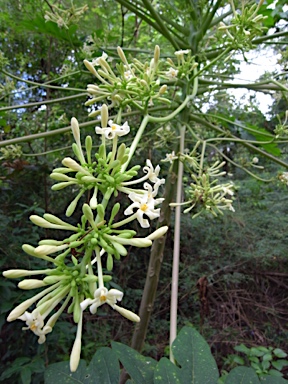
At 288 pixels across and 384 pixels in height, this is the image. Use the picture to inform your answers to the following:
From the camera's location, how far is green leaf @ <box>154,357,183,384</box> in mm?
548

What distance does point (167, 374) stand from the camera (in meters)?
0.56

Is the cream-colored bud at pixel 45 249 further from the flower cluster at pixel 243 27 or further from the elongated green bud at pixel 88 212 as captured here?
the flower cluster at pixel 243 27

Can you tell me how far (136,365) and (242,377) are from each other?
0.20m

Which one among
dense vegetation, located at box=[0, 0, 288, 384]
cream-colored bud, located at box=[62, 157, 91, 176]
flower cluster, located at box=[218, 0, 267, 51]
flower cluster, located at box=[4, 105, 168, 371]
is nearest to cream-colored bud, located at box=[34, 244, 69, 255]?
flower cluster, located at box=[4, 105, 168, 371]

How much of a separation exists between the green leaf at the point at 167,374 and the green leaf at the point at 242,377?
0.38ft

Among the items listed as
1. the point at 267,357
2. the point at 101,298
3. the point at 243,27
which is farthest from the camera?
the point at 267,357

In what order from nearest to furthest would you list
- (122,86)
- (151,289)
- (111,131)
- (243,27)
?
(111,131) → (122,86) → (243,27) → (151,289)

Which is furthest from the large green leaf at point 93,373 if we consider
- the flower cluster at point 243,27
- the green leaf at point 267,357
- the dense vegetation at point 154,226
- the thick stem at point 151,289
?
the green leaf at point 267,357

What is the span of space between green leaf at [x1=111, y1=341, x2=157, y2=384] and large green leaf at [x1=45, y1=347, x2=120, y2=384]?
2 cm

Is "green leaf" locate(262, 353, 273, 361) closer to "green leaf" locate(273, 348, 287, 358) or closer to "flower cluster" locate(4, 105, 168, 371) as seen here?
"green leaf" locate(273, 348, 287, 358)

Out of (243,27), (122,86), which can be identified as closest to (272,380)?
(122,86)

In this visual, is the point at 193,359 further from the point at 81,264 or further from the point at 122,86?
the point at 122,86

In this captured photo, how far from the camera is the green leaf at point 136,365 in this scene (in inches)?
23.3

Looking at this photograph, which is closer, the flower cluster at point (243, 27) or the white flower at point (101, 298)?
the white flower at point (101, 298)
